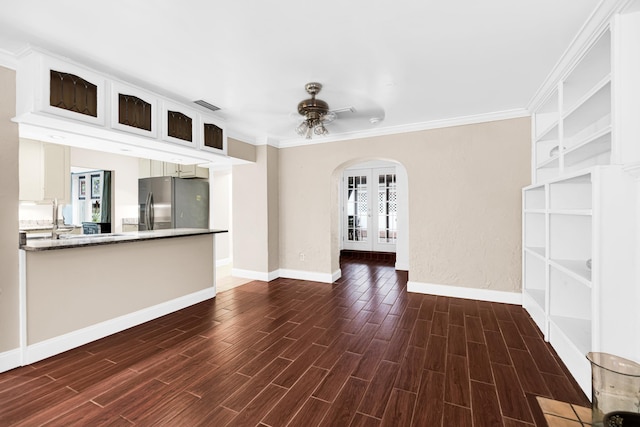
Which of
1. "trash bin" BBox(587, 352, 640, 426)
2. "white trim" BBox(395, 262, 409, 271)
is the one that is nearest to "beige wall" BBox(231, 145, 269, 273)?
"white trim" BBox(395, 262, 409, 271)

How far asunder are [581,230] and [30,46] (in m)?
4.73

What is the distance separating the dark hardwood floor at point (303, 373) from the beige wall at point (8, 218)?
36cm

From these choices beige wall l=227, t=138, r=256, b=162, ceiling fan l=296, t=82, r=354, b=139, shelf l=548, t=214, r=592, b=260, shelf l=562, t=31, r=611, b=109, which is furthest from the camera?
beige wall l=227, t=138, r=256, b=162

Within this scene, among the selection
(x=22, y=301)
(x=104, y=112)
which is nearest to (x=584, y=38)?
(x=104, y=112)

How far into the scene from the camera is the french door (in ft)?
23.2

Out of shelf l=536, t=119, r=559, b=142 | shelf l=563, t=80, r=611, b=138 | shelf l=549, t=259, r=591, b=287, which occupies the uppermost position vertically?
shelf l=536, t=119, r=559, b=142

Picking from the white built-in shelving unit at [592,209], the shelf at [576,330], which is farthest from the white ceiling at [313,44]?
the shelf at [576,330]

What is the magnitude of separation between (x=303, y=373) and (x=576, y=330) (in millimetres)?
2145

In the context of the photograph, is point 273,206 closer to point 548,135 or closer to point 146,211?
point 146,211

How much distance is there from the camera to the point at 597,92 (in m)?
1.98

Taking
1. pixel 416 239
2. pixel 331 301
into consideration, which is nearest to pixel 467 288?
pixel 416 239

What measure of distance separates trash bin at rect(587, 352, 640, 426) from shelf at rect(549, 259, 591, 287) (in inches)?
46.6

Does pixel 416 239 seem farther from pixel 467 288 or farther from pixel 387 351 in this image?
pixel 387 351

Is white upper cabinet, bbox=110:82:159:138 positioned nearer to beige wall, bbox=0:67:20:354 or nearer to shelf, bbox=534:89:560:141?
beige wall, bbox=0:67:20:354
